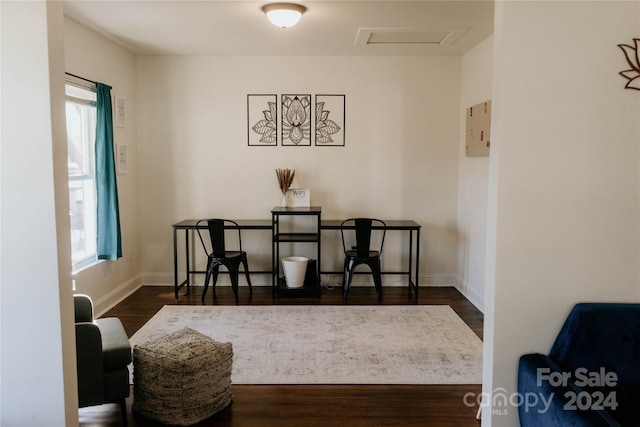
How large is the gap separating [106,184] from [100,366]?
245 centimetres

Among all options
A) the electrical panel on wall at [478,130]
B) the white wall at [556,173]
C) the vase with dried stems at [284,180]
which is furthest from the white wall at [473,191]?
the white wall at [556,173]

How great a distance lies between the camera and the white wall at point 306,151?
5.62 m

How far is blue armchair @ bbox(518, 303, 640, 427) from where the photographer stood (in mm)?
1988

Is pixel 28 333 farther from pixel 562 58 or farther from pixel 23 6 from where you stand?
pixel 562 58

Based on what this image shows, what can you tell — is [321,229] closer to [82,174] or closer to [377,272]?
[377,272]

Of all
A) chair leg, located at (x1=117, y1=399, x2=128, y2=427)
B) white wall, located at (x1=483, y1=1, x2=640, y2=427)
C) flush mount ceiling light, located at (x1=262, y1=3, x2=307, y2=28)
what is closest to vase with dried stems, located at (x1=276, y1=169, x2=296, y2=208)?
flush mount ceiling light, located at (x1=262, y1=3, x2=307, y2=28)

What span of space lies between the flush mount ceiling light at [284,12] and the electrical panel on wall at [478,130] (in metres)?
1.97

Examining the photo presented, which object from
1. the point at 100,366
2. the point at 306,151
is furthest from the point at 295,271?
the point at 100,366

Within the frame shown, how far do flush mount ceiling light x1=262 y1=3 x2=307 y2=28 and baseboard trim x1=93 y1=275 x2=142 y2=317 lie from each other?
2.95 m

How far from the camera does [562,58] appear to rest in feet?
6.79

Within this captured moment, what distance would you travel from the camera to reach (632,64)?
2074 millimetres

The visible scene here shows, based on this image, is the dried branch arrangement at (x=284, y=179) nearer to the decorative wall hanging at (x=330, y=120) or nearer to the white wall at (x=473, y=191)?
the decorative wall hanging at (x=330, y=120)

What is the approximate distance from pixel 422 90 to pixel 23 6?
4.45 meters

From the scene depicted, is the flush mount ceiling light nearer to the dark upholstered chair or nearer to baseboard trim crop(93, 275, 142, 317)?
the dark upholstered chair
